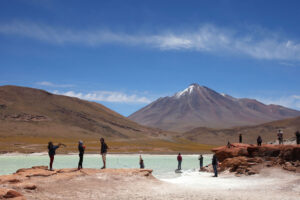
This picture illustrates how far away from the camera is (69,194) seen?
14172 millimetres

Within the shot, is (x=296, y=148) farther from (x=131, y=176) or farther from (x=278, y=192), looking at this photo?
(x=131, y=176)

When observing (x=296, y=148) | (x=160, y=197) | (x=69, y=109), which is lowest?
(x=160, y=197)

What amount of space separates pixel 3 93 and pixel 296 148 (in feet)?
460

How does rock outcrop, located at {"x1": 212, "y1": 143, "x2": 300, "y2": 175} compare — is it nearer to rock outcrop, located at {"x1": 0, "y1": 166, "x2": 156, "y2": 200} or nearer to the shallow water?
the shallow water

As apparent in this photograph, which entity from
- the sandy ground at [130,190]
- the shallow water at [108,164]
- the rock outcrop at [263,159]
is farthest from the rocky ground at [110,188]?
the shallow water at [108,164]

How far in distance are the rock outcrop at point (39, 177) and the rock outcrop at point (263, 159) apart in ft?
34.1

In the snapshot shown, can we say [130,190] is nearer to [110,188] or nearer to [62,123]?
[110,188]

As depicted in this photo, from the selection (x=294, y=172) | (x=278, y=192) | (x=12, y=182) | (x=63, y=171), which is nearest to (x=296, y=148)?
(x=294, y=172)

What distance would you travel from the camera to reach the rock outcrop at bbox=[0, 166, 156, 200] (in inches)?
493

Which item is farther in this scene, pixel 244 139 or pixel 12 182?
pixel 244 139

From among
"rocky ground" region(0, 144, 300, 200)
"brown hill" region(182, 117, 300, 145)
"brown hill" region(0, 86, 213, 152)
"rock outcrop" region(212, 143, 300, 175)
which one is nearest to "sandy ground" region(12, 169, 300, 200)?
"rocky ground" region(0, 144, 300, 200)

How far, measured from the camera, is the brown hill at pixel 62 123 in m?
111

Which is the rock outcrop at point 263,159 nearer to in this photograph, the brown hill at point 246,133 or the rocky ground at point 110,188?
the rocky ground at point 110,188

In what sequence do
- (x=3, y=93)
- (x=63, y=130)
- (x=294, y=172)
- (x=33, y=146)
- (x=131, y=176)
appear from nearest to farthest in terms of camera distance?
(x=131, y=176), (x=294, y=172), (x=33, y=146), (x=63, y=130), (x=3, y=93)
